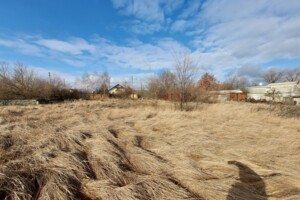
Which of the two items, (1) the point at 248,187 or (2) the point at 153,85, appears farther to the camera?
(2) the point at 153,85

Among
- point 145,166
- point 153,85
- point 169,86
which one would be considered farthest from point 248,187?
point 153,85

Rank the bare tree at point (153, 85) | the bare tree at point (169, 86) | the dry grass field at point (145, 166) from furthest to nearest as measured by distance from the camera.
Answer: the bare tree at point (153, 85), the bare tree at point (169, 86), the dry grass field at point (145, 166)

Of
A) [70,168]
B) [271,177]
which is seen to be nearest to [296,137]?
[271,177]

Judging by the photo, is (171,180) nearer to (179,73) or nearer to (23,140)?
(23,140)

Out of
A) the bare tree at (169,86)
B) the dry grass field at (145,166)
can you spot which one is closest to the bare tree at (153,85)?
the bare tree at (169,86)

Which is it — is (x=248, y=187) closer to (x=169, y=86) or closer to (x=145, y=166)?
(x=145, y=166)

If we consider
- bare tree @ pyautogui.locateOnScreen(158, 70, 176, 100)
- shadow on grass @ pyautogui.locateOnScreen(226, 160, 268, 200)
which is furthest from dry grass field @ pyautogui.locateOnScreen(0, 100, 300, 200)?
bare tree @ pyautogui.locateOnScreen(158, 70, 176, 100)

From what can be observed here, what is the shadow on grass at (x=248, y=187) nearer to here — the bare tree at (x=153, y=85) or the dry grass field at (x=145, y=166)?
the dry grass field at (x=145, y=166)

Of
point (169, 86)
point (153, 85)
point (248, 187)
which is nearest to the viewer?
point (248, 187)

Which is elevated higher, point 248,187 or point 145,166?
point 145,166

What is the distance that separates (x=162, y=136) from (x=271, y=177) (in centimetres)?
312

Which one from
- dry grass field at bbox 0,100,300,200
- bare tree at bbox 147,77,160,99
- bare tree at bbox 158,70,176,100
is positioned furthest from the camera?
bare tree at bbox 147,77,160,99

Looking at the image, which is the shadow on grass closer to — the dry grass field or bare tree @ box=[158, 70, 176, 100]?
the dry grass field

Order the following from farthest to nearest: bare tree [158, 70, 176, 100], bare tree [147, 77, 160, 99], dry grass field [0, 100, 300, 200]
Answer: bare tree [147, 77, 160, 99]
bare tree [158, 70, 176, 100]
dry grass field [0, 100, 300, 200]
